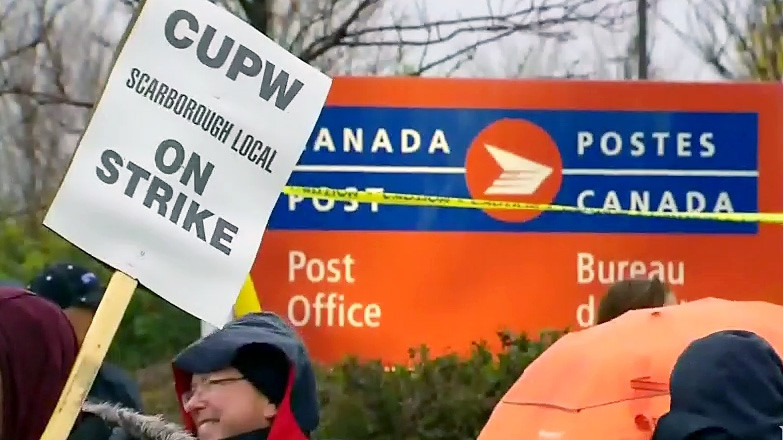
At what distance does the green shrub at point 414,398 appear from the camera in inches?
262

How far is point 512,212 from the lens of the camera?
7145 millimetres

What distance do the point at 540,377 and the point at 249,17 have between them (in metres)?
7.15

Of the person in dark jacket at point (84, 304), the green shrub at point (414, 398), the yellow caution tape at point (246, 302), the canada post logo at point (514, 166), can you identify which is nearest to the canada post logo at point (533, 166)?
the canada post logo at point (514, 166)

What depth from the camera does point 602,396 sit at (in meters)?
2.97

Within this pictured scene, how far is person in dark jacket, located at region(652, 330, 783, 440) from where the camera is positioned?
2.42m

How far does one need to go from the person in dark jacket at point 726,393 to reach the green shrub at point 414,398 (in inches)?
164

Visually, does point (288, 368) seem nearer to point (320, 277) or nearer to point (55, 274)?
point (55, 274)

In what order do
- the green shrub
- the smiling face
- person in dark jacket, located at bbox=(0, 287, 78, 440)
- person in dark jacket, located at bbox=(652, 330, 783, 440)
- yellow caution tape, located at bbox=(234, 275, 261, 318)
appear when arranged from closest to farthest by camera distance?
person in dark jacket, located at bbox=(652, 330, 783, 440) < person in dark jacket, located at bbox=(0, 287, 78, 440) < the smiling face < yellow caution tape, located at bbox=(234, 275, 261, 318) < the green shrub

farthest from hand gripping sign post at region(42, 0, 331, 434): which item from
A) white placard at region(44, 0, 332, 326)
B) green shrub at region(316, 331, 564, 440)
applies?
green shrub at region(316, 331, 564, 440)

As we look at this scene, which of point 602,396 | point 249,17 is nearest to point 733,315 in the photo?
point 602,396

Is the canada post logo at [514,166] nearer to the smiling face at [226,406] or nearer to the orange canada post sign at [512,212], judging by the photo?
the orange canada post sign at [512,212]

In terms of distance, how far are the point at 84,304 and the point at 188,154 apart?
253cm

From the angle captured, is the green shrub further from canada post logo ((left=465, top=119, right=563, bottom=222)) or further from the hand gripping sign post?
the hand gripping sign post

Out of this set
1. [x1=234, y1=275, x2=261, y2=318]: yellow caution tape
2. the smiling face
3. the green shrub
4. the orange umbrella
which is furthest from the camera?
the green shrub
